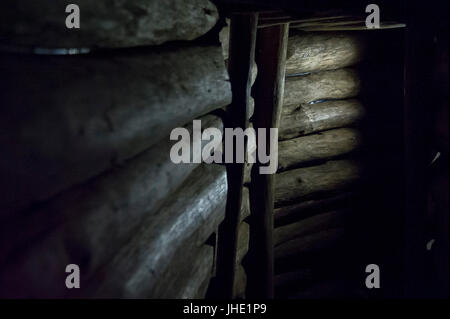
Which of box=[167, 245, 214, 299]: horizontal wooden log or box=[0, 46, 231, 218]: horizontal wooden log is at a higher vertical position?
box=[0, 46, 231, 218]: horizontal wooden log

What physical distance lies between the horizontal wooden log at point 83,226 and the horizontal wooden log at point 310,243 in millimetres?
2337

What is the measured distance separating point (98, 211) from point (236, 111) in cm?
135

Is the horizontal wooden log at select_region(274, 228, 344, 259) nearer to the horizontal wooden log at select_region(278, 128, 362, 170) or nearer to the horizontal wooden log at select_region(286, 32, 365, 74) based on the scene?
the horizontal wooden log at select_region(278, 128, 362, 170)

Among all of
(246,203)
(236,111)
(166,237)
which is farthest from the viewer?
(246,203)

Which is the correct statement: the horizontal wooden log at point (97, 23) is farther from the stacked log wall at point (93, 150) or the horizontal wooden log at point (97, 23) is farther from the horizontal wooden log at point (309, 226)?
the horizontal wooden log at point (309, 226)

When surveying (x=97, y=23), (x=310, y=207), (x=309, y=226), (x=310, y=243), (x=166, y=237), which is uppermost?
(x=97, y=23)

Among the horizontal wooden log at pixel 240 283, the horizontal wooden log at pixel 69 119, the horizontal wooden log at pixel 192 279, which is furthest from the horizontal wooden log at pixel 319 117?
the horizontal wooden log at pixel 69 119

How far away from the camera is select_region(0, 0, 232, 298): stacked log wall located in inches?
37.5

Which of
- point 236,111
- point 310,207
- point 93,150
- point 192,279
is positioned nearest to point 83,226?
point 93,150

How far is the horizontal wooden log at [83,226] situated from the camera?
925 millimetres

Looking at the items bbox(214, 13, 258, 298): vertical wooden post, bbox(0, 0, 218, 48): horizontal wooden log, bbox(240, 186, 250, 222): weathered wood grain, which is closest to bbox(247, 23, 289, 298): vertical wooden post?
bbox(240, 186, 250, 222): weathered wood grain

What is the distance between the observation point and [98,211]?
1049 mm

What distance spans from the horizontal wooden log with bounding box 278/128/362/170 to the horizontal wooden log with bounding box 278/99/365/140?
0.07 metres

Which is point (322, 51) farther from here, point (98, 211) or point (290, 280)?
point (98, 211)
